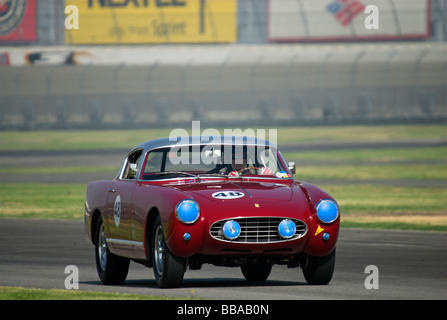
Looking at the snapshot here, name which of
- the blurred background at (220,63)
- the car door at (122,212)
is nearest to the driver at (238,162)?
Result: the car door at (122,212)

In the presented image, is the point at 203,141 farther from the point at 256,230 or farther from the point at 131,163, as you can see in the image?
the point at 256,230

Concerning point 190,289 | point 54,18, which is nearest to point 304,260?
point 190,289

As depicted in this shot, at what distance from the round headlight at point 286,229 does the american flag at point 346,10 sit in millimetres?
64136

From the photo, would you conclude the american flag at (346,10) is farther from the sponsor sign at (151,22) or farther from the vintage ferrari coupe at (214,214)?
the vintage ferrari coupe at (214,214)

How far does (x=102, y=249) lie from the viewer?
37.3 ft

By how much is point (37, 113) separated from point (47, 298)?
5472cm

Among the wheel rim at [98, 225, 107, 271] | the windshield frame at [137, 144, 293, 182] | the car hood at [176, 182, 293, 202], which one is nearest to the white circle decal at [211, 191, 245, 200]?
the car hood at [176, 182, 293, 202]

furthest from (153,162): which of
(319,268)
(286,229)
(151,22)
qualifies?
(151,22)

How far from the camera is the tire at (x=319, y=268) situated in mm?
9753

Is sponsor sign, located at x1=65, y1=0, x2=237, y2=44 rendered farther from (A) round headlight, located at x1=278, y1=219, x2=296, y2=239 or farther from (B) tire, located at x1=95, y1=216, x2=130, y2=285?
(A) round headlight, located at x1=278, y1=219, x2=296, y2=239

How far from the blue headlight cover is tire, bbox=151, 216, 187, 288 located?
1.68 ft

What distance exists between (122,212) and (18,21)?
66.1 metres

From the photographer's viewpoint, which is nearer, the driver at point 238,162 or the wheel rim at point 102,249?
the driver at point 238,162

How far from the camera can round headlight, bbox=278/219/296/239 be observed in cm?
928
